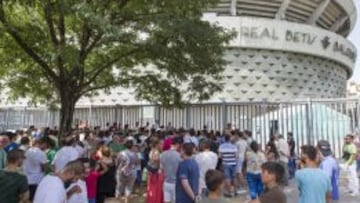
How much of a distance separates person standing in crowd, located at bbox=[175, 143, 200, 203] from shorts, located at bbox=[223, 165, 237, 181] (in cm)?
521

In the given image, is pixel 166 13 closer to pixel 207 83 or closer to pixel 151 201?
pixel 207 83

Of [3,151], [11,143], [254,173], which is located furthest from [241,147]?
[3,151]

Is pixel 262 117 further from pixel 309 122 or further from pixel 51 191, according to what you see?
pixel 51 191

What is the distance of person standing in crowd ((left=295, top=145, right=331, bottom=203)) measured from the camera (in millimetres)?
5738

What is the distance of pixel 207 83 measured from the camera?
1644 cm

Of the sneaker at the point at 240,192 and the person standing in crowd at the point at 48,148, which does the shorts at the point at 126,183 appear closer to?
the person standing in crowd at the point at 48,148

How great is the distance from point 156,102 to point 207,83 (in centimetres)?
210

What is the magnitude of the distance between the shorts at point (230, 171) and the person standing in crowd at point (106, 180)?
3.84 meters

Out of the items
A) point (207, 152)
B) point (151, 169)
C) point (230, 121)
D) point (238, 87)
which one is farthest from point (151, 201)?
point (238, 87)

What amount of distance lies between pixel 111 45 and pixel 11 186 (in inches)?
459

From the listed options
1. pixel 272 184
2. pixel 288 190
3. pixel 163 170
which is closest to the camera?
pixel 272 184

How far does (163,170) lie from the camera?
855 cm

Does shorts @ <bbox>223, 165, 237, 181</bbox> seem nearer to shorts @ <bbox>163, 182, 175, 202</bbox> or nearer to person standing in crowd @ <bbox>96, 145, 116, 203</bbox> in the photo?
person standing in crowd @ <bbox>96, 145, 116, 203</bbox>

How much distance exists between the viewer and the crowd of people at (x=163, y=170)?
16.5ft
